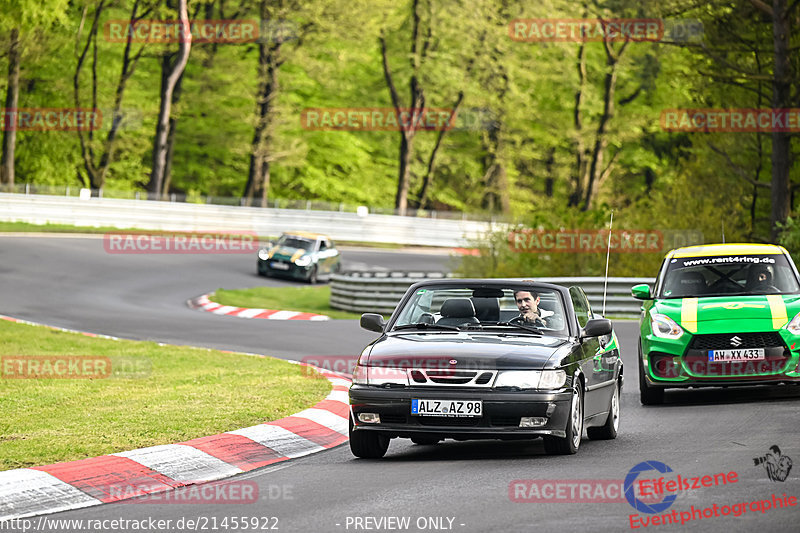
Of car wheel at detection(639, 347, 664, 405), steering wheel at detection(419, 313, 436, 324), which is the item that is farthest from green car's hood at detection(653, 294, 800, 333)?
steering wheel at detection(419, 313, 436, 324)

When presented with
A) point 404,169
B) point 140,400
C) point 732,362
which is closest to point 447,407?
point 140,400

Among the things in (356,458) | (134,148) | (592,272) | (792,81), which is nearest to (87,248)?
(592,272)

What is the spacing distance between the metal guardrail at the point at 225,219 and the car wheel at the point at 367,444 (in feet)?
103

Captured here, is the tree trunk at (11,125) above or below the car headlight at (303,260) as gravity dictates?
above

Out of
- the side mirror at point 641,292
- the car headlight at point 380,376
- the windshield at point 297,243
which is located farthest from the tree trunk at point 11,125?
the car headlight at point 380,376

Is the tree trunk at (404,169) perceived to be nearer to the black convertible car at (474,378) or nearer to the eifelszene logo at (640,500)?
the black convertible car at (474,378)

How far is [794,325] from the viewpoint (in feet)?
45.9

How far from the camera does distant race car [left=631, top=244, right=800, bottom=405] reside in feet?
45.4

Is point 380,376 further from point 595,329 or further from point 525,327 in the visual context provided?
point 595,329

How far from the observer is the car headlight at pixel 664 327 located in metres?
14.2

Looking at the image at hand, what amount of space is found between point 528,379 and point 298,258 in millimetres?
29374

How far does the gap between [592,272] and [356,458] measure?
19.7 meters

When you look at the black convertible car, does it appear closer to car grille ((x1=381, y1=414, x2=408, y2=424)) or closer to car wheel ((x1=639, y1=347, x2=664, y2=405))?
car grille ((x1=381, y1=414, x2=408, y2=424))

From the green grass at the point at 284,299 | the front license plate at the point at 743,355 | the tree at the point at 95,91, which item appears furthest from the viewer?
the tree at the point at 95,91
